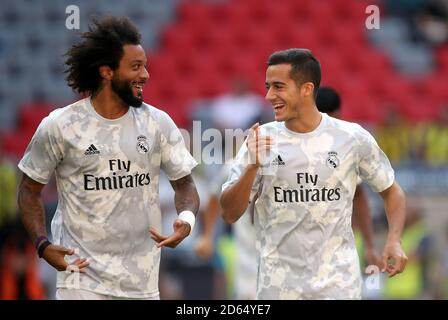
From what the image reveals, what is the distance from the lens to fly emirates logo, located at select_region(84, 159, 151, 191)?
21.9ft

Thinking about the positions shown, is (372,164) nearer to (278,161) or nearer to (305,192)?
(305,192)

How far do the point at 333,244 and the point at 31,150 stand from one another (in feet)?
6.08

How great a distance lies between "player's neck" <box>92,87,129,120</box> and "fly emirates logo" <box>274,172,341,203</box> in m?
1.03

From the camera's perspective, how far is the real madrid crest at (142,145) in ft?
22.1

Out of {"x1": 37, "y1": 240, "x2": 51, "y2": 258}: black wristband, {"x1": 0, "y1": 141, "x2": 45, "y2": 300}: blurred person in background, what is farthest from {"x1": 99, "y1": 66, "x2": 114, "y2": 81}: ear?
{"x1": 0, "y1": 141, "x2": 45, "y2": 300}: blurred person in background

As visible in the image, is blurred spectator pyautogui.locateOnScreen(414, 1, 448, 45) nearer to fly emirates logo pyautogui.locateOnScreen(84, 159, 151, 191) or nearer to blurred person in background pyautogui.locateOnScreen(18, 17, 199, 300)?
blurred person in background pyautogui.locateOnScreen(18, 17, 199, 300)

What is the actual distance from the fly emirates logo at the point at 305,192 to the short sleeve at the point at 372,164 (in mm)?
312

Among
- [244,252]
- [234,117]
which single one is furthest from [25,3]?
[244,252]

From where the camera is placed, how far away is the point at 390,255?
6.61m

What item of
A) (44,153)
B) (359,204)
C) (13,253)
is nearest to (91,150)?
(44,153)

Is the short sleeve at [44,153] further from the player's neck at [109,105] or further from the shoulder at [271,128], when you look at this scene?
the shoulder at [271,128]

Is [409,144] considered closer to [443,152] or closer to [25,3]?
[443,152]

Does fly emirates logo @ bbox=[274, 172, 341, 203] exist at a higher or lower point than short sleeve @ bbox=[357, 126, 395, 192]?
lower
